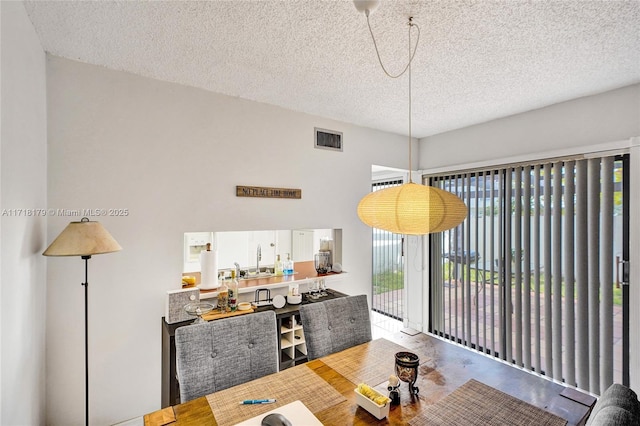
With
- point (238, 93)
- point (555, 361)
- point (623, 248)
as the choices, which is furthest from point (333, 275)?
point (623, 248)

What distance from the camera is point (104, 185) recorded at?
209 cm

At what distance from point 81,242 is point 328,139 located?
7.48 feet

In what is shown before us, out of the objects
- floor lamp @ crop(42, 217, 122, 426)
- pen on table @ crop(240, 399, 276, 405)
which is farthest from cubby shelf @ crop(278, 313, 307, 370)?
floor lamp @ crop(42, 217, 122, 426)

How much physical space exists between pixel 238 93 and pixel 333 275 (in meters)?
1.92

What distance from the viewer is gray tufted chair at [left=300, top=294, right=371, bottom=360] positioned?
1916 mm

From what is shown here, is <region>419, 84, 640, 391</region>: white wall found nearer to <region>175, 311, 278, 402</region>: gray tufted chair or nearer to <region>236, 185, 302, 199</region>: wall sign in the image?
<region>236, 185, 302, 199</region>: wall sign

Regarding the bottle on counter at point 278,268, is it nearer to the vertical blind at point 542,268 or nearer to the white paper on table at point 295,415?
the white paper on table at point 295,415

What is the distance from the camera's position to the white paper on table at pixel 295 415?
3.83ft

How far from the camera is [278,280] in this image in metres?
2.87

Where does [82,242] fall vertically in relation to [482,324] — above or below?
above

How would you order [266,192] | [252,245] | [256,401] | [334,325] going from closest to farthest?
[256,401] → [334,325] → [266,192] → [252,245]

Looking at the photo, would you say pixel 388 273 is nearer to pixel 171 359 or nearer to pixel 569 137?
pixel 569 137

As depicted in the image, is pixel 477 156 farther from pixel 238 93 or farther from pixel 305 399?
pixel 305 399

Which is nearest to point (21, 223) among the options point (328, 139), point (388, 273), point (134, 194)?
point (134, 194)
